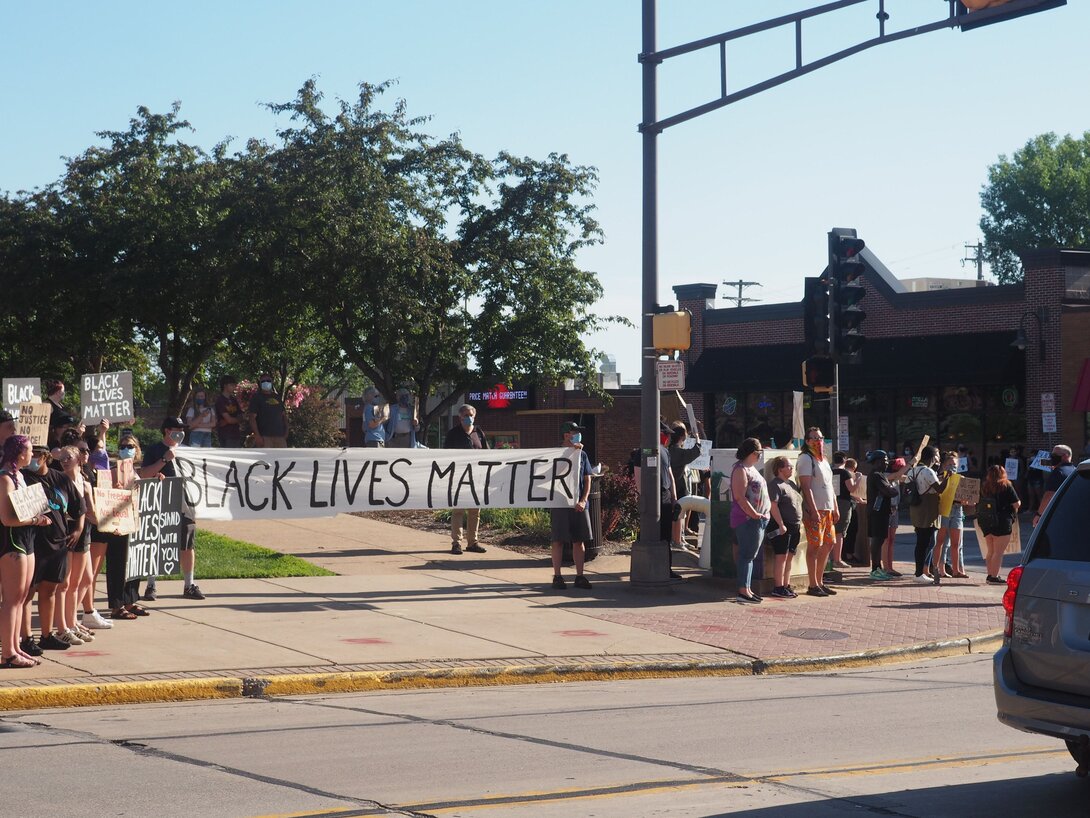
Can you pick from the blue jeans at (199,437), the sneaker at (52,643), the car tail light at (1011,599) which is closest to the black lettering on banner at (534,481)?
the sneaker at (52,643)

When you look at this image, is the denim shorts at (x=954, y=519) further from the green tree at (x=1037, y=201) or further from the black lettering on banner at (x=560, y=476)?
the green tree at (x=1037, y=201)

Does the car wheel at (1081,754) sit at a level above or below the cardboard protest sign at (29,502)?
below

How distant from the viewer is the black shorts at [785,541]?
15438 mm

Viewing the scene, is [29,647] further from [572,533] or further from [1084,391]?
[1084,391]

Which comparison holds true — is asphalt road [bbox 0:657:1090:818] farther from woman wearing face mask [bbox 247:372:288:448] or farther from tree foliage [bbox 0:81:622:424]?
tree foliage [bbox 0:81:622:424]

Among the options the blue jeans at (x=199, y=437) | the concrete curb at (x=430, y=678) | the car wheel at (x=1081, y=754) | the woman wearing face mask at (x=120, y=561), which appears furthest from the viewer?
the blue jeans at (x=199, y=437)

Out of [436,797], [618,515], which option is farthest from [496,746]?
[618,515]

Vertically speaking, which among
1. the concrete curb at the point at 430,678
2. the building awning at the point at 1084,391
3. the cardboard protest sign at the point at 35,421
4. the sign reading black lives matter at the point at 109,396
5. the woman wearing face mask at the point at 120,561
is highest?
the building awning at the point at 1084,391

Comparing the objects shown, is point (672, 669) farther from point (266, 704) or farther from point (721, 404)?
point (721, 404)

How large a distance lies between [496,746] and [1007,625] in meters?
3.08

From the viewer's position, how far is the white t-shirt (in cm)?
1592

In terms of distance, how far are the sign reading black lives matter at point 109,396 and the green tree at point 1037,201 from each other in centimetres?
6631

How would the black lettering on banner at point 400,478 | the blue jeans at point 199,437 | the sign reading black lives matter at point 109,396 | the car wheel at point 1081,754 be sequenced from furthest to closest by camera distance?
the blue jeans at point 199,437 → the black lettering on banner at point 400,478 → the sign reading black lives matter at point 109,396 → the car wheel at point 1081,754

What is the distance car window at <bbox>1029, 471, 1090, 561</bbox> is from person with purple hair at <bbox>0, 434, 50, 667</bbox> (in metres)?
7.22
